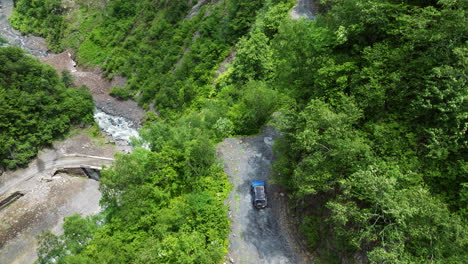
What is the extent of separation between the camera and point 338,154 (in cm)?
1662

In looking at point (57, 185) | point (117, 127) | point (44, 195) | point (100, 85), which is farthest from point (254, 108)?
point (100, 85)

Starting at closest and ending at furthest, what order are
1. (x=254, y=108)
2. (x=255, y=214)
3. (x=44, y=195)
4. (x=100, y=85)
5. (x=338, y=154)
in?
(x=338, y=154) < (x=255, y=214) < (x=254, y=108) < (x=44, y=195) < (x=100, y=85)

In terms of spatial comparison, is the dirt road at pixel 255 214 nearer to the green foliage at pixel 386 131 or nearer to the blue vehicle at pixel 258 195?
the blue vehicle at pixel 258 195

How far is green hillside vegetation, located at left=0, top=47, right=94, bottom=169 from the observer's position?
43.7 meters

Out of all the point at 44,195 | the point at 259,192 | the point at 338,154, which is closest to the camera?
the point at 338,154

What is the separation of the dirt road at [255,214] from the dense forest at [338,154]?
3.90 feet

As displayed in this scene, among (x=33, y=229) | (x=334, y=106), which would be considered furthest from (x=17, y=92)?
(x=334, y=106)

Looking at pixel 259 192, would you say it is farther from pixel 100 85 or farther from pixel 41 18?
pixel 41 18

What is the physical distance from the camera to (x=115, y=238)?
22594 millimetres

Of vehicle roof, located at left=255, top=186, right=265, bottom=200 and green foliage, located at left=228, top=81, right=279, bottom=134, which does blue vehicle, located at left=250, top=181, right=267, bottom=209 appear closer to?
vehicle roof, located at left=255, top=186, right=265, bottom=200

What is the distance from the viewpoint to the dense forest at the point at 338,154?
14461mm

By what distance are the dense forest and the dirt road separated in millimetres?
1190

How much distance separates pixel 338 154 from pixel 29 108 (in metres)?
48.7

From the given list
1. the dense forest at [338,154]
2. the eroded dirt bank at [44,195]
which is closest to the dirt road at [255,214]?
the dense forest at [338,154]
